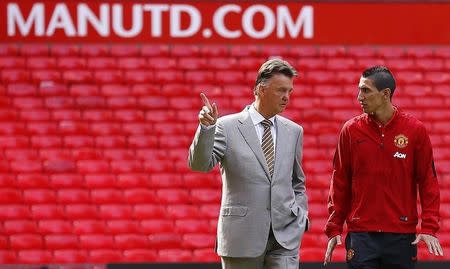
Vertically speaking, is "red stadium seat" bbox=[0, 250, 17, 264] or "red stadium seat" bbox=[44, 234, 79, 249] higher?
"red stadium seat" bbox=[44, 234, 79, 249]

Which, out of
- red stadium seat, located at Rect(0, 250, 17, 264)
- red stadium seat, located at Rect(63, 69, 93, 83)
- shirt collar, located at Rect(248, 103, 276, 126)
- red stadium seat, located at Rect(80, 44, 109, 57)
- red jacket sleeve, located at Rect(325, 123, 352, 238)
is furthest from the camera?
red stadium seat, located at Rect(80, 44, 109, 57)

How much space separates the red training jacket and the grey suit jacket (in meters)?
0.31

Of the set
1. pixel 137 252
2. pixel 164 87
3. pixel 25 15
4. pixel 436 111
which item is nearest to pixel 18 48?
pixel 25 15

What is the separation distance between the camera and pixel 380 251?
5570 millimetres

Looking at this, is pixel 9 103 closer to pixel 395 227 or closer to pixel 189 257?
pixel 189 257

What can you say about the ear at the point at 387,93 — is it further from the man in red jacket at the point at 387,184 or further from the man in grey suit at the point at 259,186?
the man in grey suit at the point at 259,186

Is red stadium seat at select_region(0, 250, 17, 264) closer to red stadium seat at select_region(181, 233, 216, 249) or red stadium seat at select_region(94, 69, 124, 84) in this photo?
red stadium seat at select_region(181, 233, 216, 249)

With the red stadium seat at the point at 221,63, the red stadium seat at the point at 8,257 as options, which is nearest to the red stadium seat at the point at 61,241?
the red stadium seat at the point at 8,257

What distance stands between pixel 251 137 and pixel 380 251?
0.80m

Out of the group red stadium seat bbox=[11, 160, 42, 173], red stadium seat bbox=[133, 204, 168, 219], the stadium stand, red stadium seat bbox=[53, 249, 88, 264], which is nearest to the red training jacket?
the stadium stand

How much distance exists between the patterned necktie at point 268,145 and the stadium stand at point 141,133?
5179 mm

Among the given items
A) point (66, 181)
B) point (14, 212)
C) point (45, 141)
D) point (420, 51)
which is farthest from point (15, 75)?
point (420, 51)

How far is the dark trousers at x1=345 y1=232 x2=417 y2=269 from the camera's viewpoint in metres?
5.57

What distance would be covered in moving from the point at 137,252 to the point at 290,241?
18.0 feet
